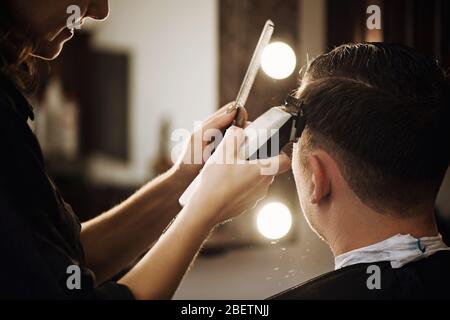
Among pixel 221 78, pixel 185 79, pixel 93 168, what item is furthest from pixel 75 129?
pixel 221 78

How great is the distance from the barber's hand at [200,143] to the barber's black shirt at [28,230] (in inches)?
15.5

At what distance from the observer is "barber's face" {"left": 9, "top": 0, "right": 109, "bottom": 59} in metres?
0.96

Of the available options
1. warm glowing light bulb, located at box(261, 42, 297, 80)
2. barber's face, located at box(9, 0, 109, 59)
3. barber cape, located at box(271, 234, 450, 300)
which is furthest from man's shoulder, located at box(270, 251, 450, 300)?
warm glowing light bulb, located at box(261, 42, 297, 80)

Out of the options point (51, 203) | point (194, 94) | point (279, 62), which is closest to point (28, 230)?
point (51, 203)

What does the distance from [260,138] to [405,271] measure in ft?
1.15

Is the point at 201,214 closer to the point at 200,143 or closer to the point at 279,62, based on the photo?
the point at 200,143

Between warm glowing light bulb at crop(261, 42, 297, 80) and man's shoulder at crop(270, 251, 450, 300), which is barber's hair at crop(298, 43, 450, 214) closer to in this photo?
man's shoulder at crop(270, 251, 450, 300)

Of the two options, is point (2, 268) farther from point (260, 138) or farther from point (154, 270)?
point (260, 138)

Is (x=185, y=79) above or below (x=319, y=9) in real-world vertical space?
below

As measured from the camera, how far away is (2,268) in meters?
0.84

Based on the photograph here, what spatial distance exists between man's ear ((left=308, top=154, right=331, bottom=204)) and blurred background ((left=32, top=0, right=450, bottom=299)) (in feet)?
1.64

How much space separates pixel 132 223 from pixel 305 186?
42cm

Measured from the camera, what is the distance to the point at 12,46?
3.24 feet

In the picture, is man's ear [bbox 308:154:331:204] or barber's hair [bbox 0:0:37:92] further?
man's ear [bbox 308:154:331:204]
